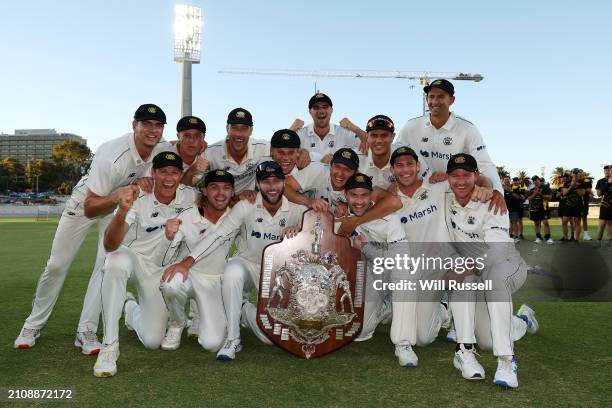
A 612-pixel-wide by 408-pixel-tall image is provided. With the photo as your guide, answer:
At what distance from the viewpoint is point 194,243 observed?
4.82 meters

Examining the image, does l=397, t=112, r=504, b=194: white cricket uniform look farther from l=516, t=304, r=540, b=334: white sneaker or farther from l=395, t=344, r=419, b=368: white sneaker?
l=395, t=344, r=419, b=368: white sneaker

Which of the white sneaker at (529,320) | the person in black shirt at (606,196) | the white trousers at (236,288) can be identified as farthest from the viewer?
the person in black shirt at (606,196)

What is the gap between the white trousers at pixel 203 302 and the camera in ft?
14.9

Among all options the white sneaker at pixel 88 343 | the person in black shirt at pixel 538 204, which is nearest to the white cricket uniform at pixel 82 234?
the white sneaker at pixel 88 343

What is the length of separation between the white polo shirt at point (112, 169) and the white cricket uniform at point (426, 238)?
2535 millimetres

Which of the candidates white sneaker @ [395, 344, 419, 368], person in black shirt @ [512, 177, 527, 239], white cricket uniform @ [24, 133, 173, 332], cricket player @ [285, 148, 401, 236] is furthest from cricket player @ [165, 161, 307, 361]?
person in black shirt @ [512, 177, 527, 239]

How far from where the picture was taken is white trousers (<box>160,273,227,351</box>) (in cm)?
455

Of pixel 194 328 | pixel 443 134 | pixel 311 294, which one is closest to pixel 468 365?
pixel 311 294

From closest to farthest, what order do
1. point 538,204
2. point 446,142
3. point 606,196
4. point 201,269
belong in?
point 201,269 < point 446,142 < point 606,196 < point 538,204

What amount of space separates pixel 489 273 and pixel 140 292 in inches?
124

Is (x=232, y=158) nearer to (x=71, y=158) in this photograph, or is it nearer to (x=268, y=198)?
(x=268, y=198)

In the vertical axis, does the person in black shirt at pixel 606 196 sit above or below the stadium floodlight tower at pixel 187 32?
below

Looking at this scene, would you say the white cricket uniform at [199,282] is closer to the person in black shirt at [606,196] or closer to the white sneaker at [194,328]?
the white sneaker at [194,328]

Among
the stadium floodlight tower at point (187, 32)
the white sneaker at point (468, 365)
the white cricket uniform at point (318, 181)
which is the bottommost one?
the white sneaker at point (468, 365)
